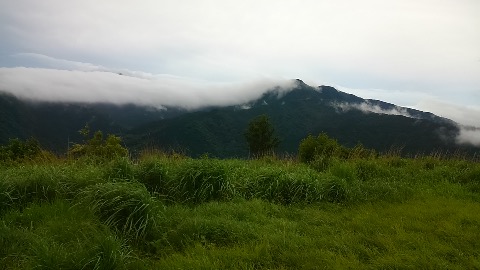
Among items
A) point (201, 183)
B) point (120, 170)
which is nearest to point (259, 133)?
point (201, 183)

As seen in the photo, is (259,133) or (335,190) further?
(259,133)

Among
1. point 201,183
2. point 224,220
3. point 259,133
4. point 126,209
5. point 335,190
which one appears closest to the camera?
point 126,209

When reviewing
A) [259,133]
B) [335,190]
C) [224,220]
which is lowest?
[259,133]

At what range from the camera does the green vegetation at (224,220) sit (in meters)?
4.45

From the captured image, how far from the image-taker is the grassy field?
445 cm

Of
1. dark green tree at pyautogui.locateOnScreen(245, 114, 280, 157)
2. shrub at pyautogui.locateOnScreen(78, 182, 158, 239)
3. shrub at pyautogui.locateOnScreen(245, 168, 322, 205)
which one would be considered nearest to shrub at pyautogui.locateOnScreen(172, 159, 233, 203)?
→ shrub at pyautogui.locateOnScreen(245, 168, 322, 205)

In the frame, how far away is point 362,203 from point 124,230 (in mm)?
4641

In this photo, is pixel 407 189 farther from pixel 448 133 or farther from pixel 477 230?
pixel 448 133

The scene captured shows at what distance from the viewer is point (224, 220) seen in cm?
563

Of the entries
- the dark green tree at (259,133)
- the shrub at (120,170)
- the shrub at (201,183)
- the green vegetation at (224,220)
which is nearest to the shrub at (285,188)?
the green vegetation at (224,220)

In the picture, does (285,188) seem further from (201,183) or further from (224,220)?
(224,220)

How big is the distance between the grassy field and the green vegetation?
0.02 m

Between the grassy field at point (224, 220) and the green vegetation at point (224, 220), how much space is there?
0.02 m

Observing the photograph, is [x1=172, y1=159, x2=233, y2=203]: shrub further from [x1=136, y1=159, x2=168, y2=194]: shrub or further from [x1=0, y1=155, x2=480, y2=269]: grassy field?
[x1=136, y1=159, x2=168, y2=194]: shrub
